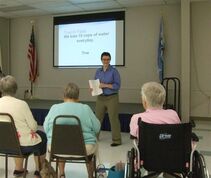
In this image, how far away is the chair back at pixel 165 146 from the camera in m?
2.19

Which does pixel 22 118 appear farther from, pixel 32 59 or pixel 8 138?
pixel 32 59

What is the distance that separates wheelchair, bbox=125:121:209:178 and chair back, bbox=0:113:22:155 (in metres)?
0.99

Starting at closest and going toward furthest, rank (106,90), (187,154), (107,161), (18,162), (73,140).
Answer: (187,154) < (73,140) < (18,162) < (107,161) < (106,90)

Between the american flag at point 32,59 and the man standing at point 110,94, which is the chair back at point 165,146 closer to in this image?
the man standing at point 110,94

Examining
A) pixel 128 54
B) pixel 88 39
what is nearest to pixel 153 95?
pixel 128 54

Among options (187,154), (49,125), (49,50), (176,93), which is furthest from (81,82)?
(187,154)

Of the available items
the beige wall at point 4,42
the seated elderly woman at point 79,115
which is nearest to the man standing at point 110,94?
the seated elderly woman at point 79,115

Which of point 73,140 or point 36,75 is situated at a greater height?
point 36,75

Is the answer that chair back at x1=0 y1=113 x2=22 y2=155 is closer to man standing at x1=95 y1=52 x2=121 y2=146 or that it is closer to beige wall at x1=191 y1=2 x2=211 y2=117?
man standing at x1=95 y1=52 x2=121 y2=146

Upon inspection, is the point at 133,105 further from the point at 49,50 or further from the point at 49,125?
the point at 49,125

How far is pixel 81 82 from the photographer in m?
7.36

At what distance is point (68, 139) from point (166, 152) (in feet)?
2.59

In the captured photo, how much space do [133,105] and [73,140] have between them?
14.2 ft

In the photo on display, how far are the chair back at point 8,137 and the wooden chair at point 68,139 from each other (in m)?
0.33
